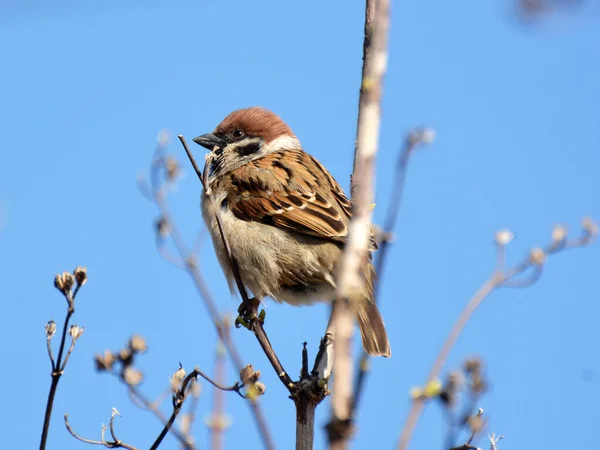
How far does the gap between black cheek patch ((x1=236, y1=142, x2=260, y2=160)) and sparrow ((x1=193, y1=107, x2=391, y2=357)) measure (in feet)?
0.70

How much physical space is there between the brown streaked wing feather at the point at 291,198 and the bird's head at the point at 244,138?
299mm

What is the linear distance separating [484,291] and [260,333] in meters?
1.54

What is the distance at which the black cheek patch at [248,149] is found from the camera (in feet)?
16.7

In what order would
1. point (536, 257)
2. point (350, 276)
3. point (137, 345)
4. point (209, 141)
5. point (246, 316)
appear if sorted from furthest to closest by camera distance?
point (209, 141)
point (246, 316)
point (137, 345)
point (536, 257)
point (350, 276)

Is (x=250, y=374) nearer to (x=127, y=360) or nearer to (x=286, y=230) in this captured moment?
(x=127, y=360)

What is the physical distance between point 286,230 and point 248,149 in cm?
98

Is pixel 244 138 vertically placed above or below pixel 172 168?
above

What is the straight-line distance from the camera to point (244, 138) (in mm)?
5141

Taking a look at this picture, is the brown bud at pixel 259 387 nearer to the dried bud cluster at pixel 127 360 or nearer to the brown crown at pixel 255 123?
the dried bud cluster at pixel 127 360

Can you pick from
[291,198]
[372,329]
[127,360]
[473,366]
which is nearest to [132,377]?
[127,360]

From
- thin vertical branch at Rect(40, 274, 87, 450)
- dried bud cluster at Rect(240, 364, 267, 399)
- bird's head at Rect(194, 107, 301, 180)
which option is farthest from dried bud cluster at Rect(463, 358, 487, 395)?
bird's head at Rect(194, 107, 301, 180)

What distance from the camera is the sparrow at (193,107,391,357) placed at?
416 cm

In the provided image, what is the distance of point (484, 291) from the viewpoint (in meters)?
1.66

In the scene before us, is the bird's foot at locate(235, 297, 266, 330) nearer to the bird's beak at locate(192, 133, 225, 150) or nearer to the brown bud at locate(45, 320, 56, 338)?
the brown bud at locate(45, 320, 56, 338)
